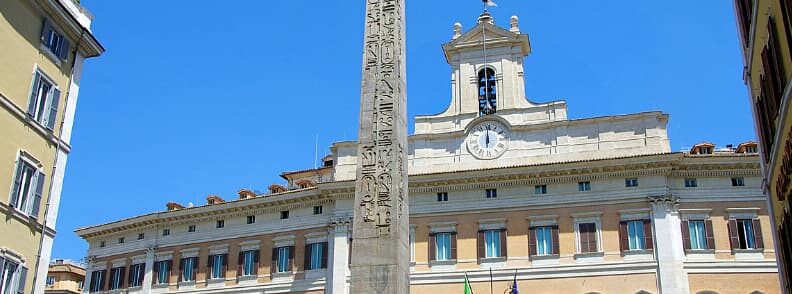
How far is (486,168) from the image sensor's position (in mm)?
29625

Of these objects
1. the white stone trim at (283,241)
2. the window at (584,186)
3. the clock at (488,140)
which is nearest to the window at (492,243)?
the clock at (488,140)

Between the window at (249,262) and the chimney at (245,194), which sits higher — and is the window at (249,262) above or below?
below

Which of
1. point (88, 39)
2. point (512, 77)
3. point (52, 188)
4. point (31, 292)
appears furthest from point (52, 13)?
point (512, 77)

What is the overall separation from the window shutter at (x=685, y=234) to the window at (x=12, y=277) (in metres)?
19.6

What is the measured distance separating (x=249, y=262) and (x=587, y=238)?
12.2 m

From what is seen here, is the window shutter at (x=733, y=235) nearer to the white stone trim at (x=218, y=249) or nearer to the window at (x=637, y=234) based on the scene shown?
the window at (x=637, y=234)

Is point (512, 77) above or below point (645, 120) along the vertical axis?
above

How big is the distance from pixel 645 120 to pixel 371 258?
61.1 ft

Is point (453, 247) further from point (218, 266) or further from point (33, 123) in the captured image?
point (33, 123)

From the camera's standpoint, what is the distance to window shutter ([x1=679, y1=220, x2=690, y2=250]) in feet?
90.0

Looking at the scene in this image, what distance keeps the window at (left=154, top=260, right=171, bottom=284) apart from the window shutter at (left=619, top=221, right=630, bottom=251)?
55.3ft

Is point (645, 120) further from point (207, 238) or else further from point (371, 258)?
point (371, 258)

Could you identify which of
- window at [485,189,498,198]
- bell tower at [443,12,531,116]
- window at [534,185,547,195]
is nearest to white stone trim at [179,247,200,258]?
bell tower at [443,12,531,116]

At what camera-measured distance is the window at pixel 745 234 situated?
89.0 ft
